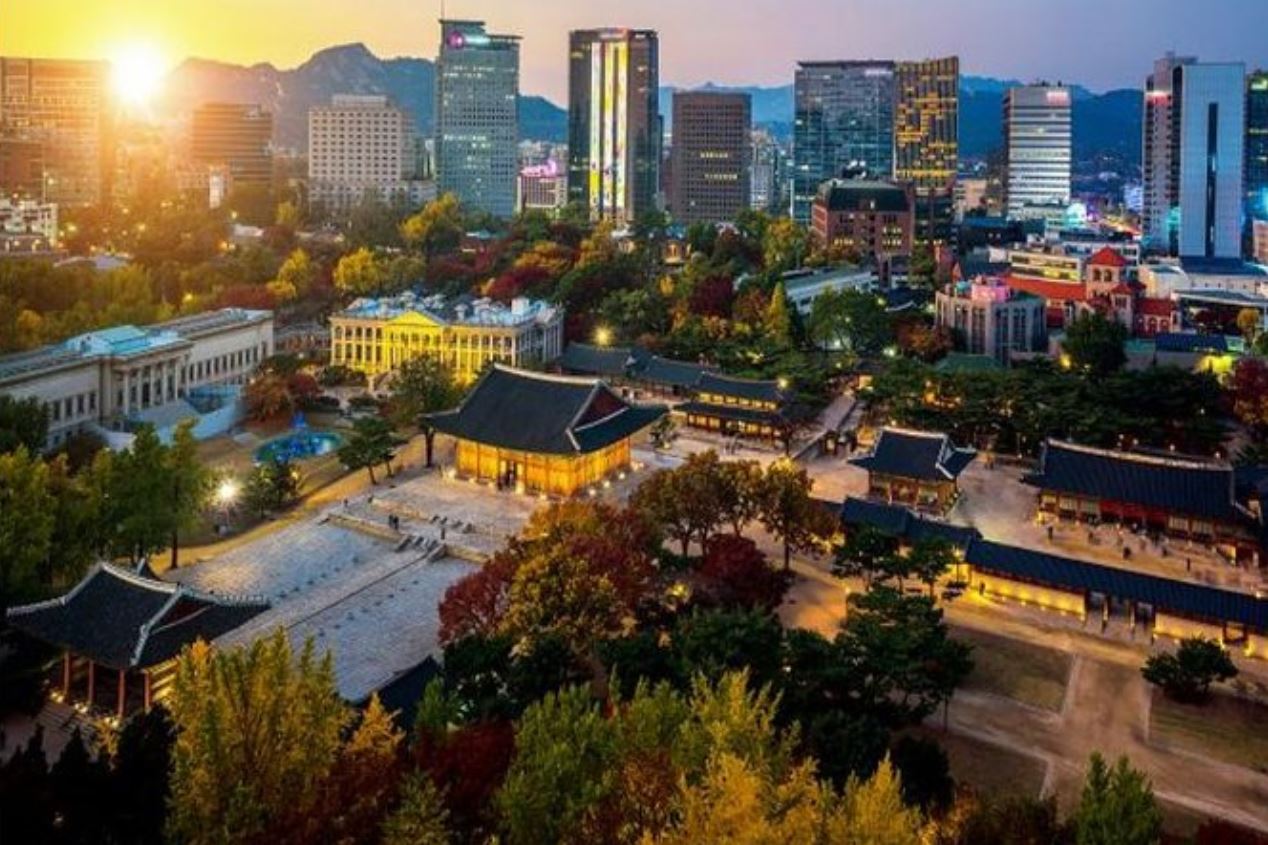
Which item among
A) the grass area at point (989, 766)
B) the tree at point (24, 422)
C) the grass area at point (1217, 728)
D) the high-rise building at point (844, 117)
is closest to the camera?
the grass area at point (989, 766)

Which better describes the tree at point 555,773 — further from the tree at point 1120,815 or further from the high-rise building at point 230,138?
the high-rise building at point 230,138

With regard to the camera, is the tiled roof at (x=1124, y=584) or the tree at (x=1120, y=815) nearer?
the tree at (x=1120, y=815)

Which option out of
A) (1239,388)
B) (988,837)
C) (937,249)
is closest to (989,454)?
(1239,388)

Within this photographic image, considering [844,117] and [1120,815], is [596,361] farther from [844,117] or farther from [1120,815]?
[844,117]

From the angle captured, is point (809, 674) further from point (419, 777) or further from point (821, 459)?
point (821, 459)

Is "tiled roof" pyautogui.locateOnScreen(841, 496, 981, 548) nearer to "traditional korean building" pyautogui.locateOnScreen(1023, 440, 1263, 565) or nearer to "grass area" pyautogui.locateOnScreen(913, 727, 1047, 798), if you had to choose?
"traditional korean building" pyautogui.locateOnScreen(1023, 440, 1263, 565)

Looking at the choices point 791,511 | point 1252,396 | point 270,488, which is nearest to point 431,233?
point 270,488

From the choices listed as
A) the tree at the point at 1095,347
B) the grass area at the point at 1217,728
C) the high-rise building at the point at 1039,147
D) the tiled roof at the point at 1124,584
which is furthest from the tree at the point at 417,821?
the high-rise building at the point at 1039,147

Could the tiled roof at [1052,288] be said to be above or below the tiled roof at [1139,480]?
above

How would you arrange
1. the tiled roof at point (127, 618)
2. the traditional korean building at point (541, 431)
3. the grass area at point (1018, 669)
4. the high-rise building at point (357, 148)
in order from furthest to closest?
the high-rise building at point (357, 148) < the traditional korean building at point (541, 431) < the grass area at point (1018, 669) < the tiled roof at point (127, 618)
